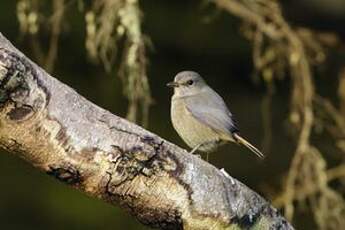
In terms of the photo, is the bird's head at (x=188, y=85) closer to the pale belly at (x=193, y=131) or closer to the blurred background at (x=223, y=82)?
the pale belly at (x=193, y=131)

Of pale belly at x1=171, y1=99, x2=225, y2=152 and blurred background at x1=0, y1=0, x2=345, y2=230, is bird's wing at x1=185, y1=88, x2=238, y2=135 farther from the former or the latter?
blurred background at x1=0, y1=0, x2=345, y2=230

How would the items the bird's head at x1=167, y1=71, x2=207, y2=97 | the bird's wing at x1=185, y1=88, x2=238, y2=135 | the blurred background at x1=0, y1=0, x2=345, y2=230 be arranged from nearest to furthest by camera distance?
1. the bird's wing at x1=185, y1=88, x2=238, y2=135
2. the bird's head at x1=167, y1=71, x2=207, y2=97
3. the blurred background at x1=0, y1=0, x2=345, y2=230

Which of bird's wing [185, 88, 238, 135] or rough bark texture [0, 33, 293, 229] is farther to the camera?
bird's wing [185, 88, 238, 135]

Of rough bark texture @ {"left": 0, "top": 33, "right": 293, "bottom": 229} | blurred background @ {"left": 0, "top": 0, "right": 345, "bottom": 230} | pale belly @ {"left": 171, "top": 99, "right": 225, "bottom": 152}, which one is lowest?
rough bark texture @ {"left": 0, "top": 33, "right": 293, "bottom": 229}

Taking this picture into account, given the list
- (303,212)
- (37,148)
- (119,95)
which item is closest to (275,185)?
(303,212)

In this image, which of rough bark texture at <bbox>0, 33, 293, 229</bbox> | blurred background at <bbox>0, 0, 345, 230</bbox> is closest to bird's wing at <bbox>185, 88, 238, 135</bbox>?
blurred background at <bbox>0, 0, 345, 230</bbox>

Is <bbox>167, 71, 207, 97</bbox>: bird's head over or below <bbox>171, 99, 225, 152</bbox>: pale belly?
over

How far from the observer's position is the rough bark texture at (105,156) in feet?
5.88

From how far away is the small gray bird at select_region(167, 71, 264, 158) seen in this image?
3.14 m

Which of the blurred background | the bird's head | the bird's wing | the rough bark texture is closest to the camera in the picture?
the rough bark texture

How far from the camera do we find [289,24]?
4.04 meters

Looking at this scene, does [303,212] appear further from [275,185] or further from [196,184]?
[196,184]

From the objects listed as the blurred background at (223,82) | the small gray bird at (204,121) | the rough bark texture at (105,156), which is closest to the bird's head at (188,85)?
the small gray bird at (204,121)

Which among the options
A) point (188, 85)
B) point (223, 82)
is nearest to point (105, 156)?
point (188, 85)
